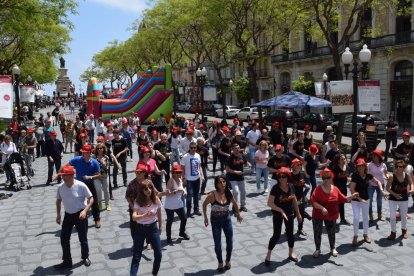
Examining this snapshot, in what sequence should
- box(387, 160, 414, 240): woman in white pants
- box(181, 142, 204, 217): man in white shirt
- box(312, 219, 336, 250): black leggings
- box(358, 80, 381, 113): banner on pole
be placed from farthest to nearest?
box(358, 80, 381, 113): banner on pole, box(181, 142, 204, 217): man in white shirt, box(387, 160, 414, 240): woman in white pants, box(312, 219, 336, 250): black leggings

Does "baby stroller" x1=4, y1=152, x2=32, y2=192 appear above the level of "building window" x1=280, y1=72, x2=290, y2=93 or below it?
below

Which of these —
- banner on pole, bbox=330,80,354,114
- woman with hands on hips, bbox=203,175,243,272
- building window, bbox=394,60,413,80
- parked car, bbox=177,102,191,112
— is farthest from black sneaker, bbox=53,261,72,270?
parked car, bbox=177,102,191,112

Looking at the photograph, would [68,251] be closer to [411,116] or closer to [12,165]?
[12,165]

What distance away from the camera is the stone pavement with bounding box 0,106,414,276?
668 centimetres

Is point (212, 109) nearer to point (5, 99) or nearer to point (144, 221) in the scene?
point (5, 99)

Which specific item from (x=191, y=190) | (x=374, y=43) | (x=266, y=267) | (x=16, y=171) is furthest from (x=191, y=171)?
(x=374, y=43)

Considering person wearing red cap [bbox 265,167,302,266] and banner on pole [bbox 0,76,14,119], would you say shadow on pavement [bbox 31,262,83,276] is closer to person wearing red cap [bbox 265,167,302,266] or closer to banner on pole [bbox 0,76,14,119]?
person wearing red cap [bbox 265,167,302,266]

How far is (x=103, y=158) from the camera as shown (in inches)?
375

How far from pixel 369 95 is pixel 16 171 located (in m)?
11.2

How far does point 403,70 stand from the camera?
33.1m

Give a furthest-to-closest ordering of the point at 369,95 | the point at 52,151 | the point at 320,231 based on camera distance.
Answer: the point at 369,95 → the point at 52,151 → the point at 320,231

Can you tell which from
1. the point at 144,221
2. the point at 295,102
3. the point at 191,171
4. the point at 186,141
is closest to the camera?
the point at 144,221

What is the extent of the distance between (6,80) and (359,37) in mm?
32753

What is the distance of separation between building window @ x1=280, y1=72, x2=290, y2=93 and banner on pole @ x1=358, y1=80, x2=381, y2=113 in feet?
112
